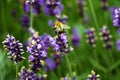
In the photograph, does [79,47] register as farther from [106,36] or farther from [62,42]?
[62,42]

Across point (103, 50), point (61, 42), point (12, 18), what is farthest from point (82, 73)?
point (12, 18)

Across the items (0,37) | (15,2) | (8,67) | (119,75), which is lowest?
(119,75)

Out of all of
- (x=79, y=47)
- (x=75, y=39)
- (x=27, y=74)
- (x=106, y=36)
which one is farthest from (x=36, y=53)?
(x=79, y=47)

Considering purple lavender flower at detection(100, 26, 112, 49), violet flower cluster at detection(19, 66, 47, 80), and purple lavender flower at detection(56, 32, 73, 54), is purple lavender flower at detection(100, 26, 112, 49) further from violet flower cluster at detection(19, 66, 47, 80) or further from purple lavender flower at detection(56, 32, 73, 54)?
violet flower cluster at detection(19, 66, 47, 80)

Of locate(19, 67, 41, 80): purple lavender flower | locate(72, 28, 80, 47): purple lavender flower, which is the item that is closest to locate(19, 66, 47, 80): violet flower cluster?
locate(19, 67, 41, 80): purple lavender flower

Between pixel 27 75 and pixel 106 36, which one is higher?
pixel 106 36

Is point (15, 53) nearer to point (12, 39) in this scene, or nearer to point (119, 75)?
point (12, 39)

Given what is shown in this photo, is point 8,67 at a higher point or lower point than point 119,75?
higher

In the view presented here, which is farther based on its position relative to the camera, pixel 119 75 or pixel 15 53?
pixel 119 75
